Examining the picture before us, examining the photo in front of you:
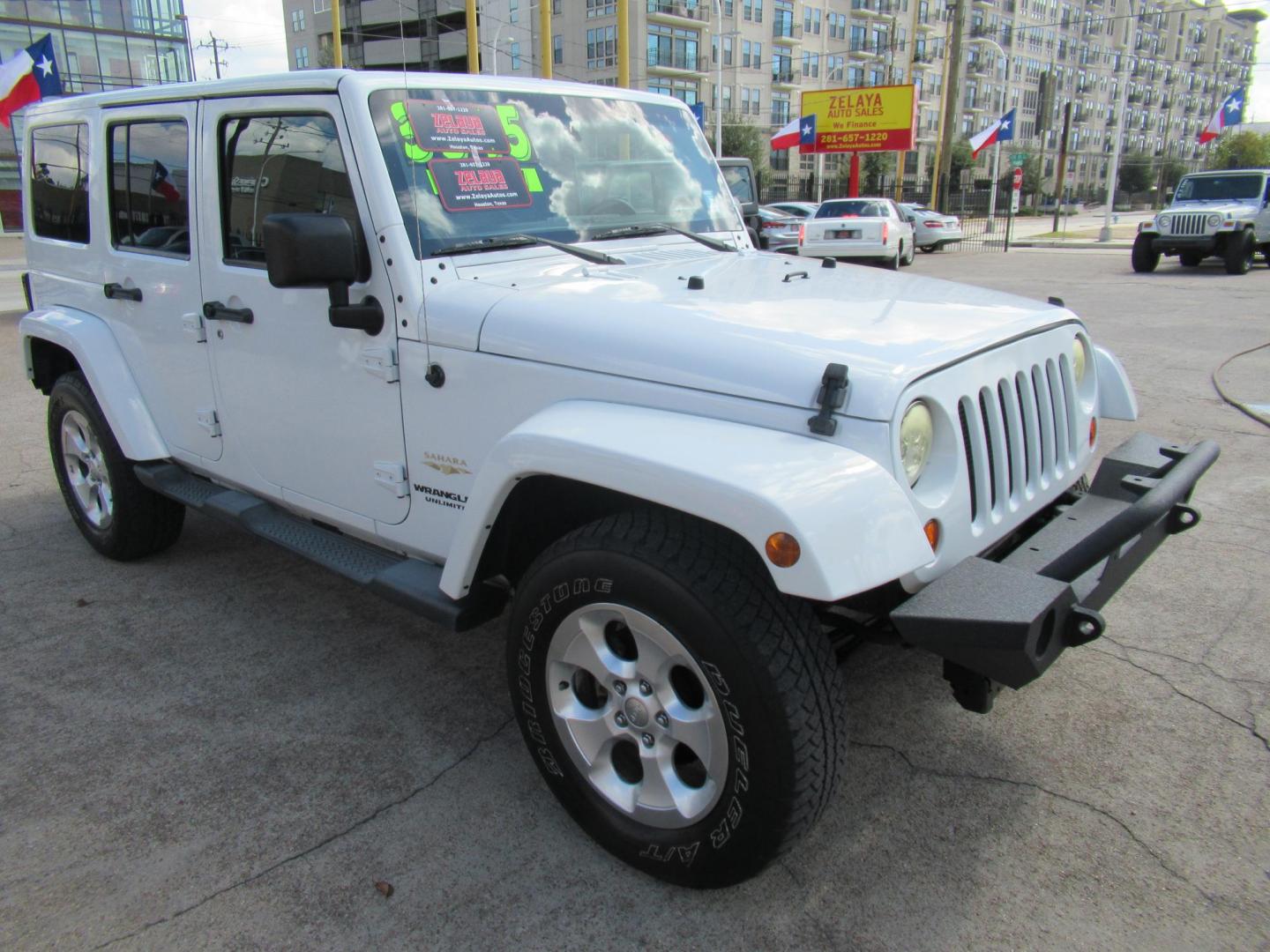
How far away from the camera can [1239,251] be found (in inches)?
662

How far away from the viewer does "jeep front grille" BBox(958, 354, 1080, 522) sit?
91.7 inches

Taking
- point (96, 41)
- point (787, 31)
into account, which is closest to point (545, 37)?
point (96, 41)

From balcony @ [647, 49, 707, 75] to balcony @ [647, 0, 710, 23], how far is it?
1944 mm

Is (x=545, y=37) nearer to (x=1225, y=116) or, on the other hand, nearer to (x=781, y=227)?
(x=781, y=227)

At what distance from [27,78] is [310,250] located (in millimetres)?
15185

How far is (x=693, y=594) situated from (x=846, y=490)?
40 cm

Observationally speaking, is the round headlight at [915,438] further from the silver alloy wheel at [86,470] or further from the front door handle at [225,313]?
the silver alloy wheel at [86,470]

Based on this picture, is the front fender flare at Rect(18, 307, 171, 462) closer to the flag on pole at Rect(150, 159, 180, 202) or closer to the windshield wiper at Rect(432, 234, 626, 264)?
the flag on pole at Rect(150, 159, 180, 202)

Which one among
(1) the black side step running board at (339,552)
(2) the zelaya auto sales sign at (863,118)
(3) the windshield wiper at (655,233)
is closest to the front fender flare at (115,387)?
(1) the black side step running board at (339,552)

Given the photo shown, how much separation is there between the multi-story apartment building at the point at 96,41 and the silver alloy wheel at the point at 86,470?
1555 inches

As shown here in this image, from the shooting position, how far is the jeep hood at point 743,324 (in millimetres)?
2162

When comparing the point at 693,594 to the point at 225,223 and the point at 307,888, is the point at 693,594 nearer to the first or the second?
the point at 307,888

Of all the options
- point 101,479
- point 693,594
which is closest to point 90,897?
point 693,594

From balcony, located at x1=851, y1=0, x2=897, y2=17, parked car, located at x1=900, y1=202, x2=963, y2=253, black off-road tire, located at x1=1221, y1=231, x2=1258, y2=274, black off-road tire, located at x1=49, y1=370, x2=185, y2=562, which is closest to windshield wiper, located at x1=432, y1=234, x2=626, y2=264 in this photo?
black off-road tire, located at x1=49, y1=370, x2=185, y2=562
